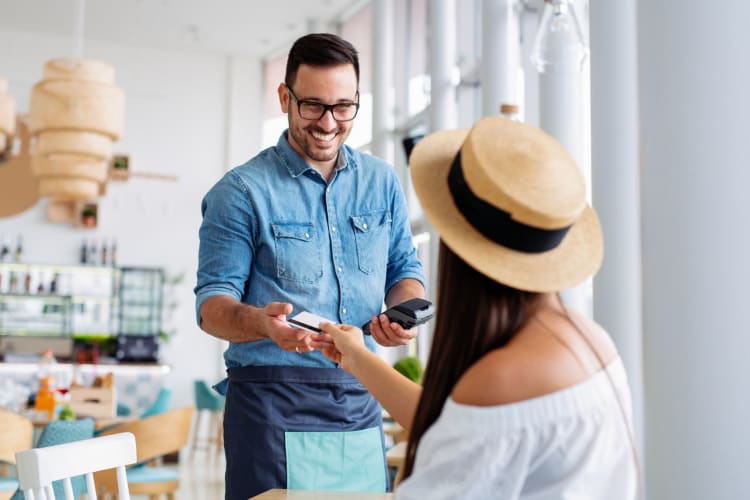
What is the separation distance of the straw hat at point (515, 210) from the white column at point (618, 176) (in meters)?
3.06

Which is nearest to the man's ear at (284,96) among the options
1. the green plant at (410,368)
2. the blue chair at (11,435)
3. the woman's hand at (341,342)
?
the woman's hand at (341,342)

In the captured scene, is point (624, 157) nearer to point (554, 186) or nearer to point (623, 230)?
point (623, 230)

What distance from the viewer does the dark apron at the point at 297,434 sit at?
213 centimetres

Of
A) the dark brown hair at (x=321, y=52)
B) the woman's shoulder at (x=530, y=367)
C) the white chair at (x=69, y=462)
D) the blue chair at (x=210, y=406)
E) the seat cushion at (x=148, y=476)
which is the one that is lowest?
the blue chair at (x=210, y=406)

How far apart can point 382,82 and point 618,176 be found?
18.9 feet

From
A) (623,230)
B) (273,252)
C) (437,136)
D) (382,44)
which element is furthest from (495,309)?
(382,44)

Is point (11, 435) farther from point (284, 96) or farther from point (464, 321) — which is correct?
point (464, 321)

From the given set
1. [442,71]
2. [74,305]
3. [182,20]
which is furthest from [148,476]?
[182,20]

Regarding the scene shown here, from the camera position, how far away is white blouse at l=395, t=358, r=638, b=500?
111 cm

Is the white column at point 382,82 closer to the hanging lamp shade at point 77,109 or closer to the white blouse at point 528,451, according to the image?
the hanging lamp shade at point 77,109

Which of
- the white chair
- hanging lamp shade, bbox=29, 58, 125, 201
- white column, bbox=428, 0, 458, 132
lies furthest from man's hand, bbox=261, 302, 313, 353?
white column, bbox=428, 0, 458, 132

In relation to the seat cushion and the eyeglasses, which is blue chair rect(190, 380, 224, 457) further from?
the eyeglasses

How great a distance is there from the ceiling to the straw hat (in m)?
10.4

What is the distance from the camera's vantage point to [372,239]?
2.38 meters
